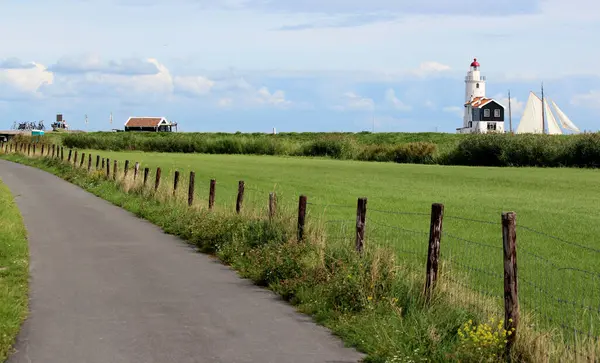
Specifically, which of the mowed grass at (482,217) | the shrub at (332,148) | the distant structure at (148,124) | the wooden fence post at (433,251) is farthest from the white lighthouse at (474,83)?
the wooden fence post at (433,251)

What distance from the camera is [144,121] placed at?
184m

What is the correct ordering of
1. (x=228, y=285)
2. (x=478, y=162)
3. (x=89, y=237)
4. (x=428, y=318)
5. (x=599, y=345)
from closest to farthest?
(x=599, y=345)
(x=428, y=318)
(x=228, y=285)
(x=89, y=237)
(x=478, y=162)

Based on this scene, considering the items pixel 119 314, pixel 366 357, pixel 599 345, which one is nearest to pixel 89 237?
pixel 119 314

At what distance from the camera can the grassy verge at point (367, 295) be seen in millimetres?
8445

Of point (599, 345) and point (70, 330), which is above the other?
point (599, 345)

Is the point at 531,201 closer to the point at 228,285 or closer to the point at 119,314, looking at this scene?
the point at 228,285

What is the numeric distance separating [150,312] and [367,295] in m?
3.04

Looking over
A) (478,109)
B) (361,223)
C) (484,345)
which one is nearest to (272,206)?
(361,223)

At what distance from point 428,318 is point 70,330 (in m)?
4.48

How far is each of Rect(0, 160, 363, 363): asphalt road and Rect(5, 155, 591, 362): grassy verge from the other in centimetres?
33

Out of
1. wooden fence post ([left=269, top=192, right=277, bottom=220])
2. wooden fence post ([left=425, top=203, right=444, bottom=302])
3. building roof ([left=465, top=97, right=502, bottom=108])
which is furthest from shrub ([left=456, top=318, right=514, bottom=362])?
building roof ([left=465, top=97, right=502, bottom=108])

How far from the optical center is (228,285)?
13.4 m

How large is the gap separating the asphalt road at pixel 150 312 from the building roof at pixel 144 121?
16519cm

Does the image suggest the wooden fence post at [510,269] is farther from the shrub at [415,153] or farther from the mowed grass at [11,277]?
the shrub at [415,153]
